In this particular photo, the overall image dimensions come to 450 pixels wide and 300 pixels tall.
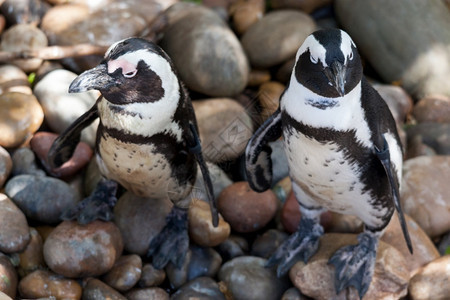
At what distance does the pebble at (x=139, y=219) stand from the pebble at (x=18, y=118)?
0.67 meters

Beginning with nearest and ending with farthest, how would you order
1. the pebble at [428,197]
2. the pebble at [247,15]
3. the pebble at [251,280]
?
the pebble at [251,280] < the pebble at [428,197] < the pebble at [247,15]

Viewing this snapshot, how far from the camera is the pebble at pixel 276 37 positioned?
14.2 feet

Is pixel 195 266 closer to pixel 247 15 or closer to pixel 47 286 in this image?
pixel 47 286

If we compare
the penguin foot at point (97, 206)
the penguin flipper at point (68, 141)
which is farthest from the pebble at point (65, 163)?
the penguin foot at point (97, 206)

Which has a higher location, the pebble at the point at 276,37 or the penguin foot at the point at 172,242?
the pebble at the point at 276,37

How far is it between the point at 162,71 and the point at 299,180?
0.82 meters

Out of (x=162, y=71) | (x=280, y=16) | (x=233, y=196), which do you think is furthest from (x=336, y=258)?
(x=280, y=16)

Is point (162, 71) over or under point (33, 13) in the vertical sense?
over

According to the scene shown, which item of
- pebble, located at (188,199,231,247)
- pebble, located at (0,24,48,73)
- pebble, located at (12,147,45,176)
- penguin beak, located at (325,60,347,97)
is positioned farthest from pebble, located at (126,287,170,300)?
pebble, located at (0,24,48,73)

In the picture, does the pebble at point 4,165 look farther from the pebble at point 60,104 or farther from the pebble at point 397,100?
the pebble at point 397,100

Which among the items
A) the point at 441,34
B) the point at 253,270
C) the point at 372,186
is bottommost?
the point at 253,270

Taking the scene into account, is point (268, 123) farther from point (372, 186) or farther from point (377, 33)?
point (377, 33)

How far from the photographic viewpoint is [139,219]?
3209 millimetres

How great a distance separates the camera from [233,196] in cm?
336
